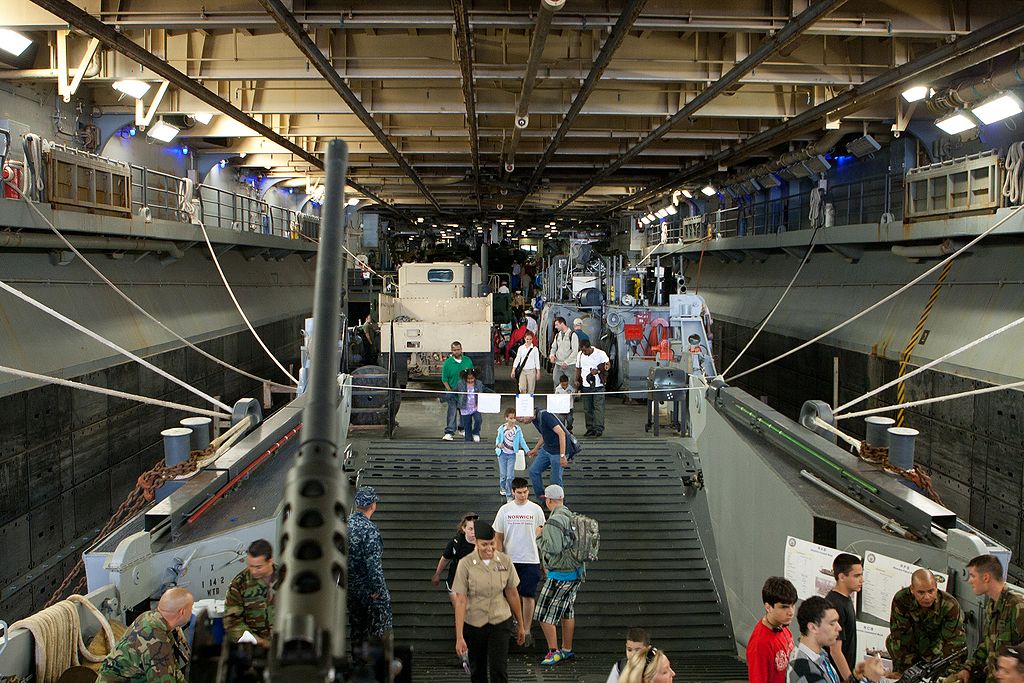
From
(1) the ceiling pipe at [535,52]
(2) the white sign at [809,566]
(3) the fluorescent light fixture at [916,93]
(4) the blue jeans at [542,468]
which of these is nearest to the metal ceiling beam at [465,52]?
(1) the ceiling pipe at [535,52]

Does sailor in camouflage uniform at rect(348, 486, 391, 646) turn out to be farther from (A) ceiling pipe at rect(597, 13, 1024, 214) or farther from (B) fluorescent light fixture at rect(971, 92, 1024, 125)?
(B) fluorescent light fixture at rect(971, 92, 1024, 125)

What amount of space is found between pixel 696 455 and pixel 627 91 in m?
7.81

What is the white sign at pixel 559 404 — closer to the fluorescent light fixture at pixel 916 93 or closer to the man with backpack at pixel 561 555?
the man with backpack at pixel 561 555

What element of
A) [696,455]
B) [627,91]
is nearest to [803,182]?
[627,91]

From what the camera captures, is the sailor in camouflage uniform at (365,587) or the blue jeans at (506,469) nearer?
the sailor in camouflage uniform at (365,587)

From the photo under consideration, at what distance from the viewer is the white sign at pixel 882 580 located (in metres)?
6.60

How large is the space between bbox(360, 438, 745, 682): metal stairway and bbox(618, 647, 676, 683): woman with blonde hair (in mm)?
3364

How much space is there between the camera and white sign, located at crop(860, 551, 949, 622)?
6.60 m

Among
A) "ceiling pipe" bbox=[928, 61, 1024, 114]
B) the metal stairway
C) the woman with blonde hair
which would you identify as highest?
"ceiling pipe" bbox=[928, 61, 1024, 114]

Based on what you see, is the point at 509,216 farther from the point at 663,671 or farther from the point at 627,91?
the point at 663,671

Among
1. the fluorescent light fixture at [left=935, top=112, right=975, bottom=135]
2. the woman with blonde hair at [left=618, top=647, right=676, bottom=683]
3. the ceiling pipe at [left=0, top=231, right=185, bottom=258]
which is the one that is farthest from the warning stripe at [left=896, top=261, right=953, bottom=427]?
the ceiling pipe at [left=0, top=231, right=185, bottom=258]

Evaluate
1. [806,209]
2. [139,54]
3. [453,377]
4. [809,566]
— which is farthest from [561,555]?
[806,209]

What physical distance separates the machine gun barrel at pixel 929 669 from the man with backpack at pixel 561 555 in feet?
9.84

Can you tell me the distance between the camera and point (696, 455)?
12477 mm
